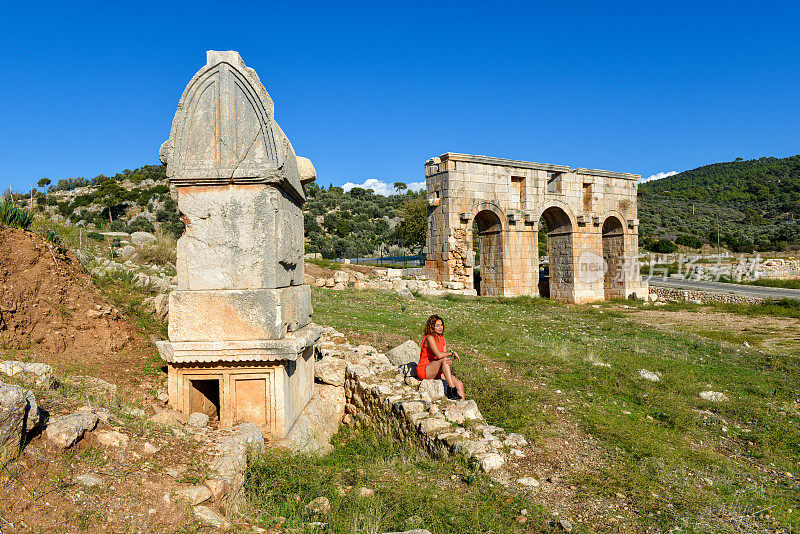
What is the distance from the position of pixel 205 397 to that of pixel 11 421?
2.15 m

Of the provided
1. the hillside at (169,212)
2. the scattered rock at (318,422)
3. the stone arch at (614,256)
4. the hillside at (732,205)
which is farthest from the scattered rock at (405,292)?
the hillside at (732,205)

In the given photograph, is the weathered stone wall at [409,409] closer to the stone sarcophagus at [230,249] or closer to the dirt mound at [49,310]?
the stone sarcophagus at [230,249]

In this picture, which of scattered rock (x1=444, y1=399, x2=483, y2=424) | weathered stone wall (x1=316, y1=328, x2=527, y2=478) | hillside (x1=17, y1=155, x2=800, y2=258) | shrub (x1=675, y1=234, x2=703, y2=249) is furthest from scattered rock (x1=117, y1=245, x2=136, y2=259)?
shrub (x1=675, y1=234, x2=703, y2=249)

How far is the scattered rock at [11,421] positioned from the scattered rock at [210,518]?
3.09 feet

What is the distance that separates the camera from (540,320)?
1252 centimetres

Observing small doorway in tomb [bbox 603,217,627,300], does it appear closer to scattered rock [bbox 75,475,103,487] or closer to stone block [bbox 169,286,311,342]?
stone block [bbox 169,286,311,342]

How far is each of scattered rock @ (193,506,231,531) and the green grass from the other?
25 centimetres

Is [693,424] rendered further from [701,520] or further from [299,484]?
[299,484]

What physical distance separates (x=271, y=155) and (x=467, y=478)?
303cm

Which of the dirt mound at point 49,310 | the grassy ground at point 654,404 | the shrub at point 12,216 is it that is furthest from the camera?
the shrub at point 12,216

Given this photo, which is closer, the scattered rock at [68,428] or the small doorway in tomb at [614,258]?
the scattered rock at [68,428]

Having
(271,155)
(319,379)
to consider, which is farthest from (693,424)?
(271,155)

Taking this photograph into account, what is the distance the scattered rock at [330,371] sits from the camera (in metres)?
5.75

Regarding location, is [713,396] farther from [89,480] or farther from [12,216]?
[12,216]
